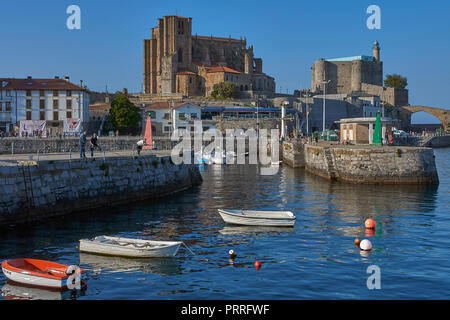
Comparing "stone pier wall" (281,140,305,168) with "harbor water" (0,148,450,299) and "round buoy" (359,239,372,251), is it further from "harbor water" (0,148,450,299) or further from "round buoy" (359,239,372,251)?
"round buoy" (359,239,372,251)

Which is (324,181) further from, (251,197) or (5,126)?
(5,126)

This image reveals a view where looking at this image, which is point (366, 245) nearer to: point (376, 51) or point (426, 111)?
point (426, 111)

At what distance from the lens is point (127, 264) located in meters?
19.7

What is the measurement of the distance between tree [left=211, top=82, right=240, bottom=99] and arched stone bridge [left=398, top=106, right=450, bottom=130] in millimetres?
54194

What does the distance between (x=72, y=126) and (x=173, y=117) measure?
19.8 metres

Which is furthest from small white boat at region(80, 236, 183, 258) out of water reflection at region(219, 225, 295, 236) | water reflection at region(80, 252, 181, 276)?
water reflection at region(219, 225, 295, 236)

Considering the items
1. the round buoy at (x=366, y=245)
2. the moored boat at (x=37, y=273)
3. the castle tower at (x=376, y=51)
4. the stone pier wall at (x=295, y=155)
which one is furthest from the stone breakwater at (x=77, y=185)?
the castle tower at (x=376, y=51)

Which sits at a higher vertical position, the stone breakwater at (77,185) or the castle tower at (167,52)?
the castle tower at (167,52)

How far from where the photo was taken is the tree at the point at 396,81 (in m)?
161

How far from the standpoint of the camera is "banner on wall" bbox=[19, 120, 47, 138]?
76.2 metres

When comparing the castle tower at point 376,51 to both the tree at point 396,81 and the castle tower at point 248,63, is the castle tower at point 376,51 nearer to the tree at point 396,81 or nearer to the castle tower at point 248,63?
the tree at point 396,81

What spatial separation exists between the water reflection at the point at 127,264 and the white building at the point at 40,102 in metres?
63.0
